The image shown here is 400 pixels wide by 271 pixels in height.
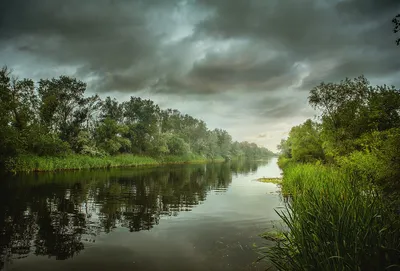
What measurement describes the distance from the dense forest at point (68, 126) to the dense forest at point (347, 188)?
38638 millimetres

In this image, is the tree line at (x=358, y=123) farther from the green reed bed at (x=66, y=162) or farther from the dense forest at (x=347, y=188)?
the green reed bed at (x=66, y=162)

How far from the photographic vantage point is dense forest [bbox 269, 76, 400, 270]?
466 cm

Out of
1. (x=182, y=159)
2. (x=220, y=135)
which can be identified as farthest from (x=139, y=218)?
(x=220, y=135)

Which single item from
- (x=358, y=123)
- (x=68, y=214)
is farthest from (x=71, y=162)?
(x=358, y=123)

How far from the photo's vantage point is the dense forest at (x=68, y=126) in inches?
1452

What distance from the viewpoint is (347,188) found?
6.30 m

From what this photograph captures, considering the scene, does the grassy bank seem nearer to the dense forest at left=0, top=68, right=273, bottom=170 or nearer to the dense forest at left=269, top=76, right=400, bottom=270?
the dense forest at left=0, top=68, right=273, bottom=170

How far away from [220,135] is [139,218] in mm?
143230

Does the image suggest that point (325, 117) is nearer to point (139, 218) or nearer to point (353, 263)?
point (139, 218)

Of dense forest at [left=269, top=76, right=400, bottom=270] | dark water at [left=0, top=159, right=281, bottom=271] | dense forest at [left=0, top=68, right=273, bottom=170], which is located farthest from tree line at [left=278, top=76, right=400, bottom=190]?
dense forest at [left=0, top=68, right=273, bottom=170]

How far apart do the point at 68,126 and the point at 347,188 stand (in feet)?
209

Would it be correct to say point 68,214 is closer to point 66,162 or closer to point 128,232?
point 128,232

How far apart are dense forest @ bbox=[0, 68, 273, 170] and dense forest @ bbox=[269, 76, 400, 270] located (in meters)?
38.6

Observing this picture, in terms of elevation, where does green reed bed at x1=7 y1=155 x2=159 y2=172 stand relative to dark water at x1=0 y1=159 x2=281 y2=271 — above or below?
above
